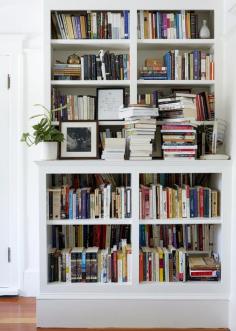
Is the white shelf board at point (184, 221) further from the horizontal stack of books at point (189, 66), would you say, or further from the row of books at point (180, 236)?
the horizontal stack of books at point (189, 66)

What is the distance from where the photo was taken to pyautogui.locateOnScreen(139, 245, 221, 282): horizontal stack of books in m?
3.13

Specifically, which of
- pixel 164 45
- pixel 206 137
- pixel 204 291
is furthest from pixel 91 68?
pixel 204 291

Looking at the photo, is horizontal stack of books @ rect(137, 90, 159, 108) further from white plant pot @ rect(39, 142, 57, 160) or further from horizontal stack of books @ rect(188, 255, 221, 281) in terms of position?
horizontal stack of books @ rect(188, 255, 221, 281)

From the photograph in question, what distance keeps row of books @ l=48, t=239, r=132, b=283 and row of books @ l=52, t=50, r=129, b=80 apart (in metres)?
1.34

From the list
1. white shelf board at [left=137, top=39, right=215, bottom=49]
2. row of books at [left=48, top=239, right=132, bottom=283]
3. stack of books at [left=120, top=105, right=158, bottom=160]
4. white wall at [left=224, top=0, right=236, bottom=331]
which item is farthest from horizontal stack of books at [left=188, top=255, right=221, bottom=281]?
white shelf board at [left=137, top=39, right=215, bottom=49]

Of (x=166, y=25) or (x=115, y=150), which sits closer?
(x=115, y=150)

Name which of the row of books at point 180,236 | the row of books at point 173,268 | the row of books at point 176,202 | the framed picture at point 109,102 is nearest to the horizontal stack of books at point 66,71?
the framed picture at point 109,102

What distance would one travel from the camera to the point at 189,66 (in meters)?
3.35

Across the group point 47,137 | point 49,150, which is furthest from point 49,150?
point 47,137

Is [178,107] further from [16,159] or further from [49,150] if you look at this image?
[16,159]

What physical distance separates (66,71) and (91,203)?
1.05m

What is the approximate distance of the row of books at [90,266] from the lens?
A: 3.14 metres

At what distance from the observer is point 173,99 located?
3184mm

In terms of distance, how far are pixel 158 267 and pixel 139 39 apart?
173 cm
